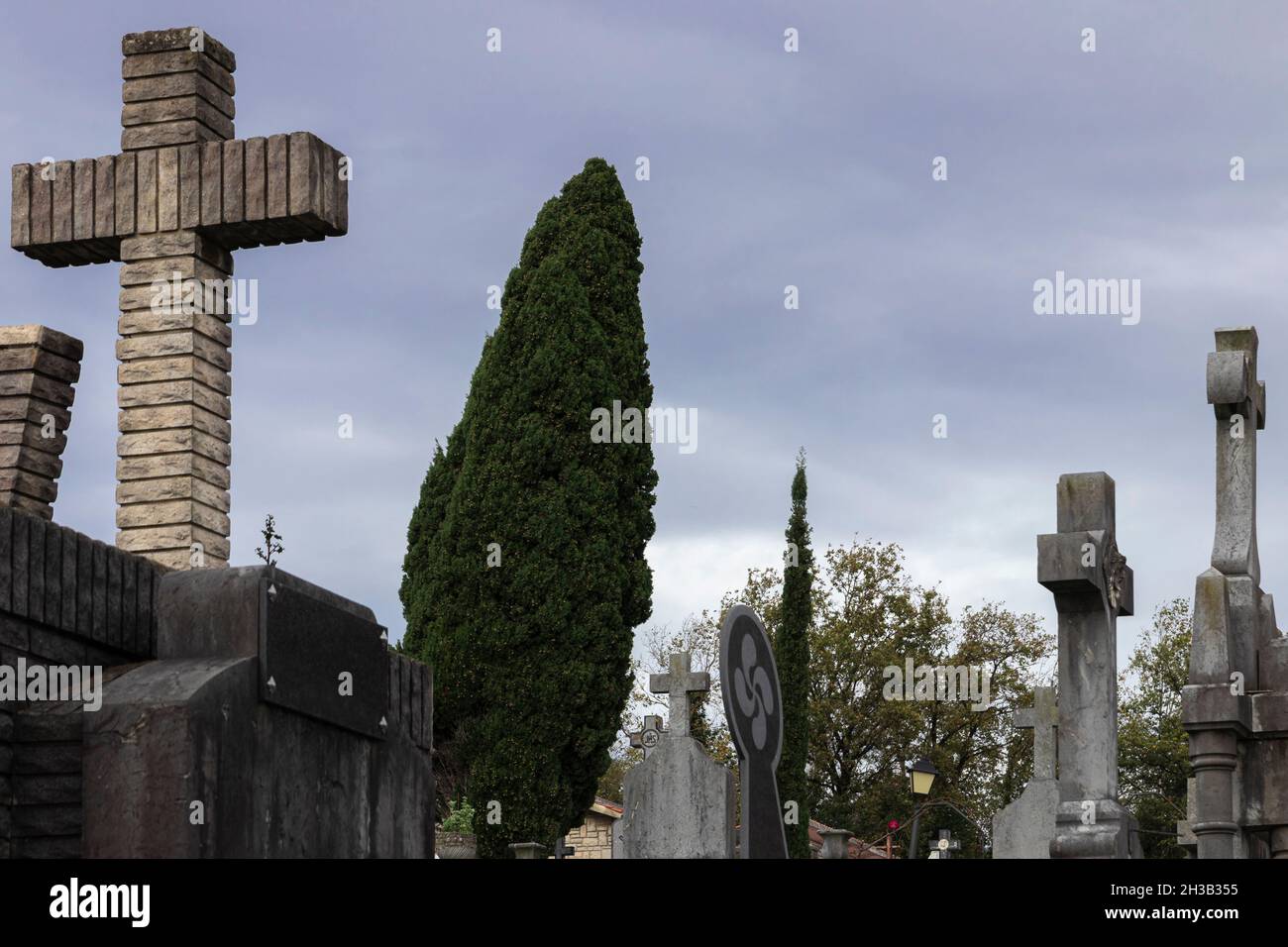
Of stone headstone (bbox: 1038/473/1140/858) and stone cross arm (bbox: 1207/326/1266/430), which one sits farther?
stone cross arm (bbox: 1207/326/1266/430)

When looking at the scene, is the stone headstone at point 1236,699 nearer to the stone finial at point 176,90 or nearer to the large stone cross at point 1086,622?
the large stone cross at point 1086,622

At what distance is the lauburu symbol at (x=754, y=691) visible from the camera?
7.52 m

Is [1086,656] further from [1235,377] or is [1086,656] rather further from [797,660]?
[797,660]

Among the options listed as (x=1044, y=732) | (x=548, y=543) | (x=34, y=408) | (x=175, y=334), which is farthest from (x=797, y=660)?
(x=34, y=408)

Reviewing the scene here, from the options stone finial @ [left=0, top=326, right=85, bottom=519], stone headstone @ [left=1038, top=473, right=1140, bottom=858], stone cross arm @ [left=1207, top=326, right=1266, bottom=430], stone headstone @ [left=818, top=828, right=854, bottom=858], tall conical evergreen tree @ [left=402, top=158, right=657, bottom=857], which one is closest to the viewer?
stone finial @ [left=0, top=326, right=85, bottom=519]

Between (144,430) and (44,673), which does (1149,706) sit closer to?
(144,430)

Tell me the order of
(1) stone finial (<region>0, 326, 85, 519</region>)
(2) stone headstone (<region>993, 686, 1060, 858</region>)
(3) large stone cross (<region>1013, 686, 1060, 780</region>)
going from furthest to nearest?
(3) large stone cross (<region>1013, 686, 1060, 780</region>) < (2) stone headstone (<region>993, 686, 1060, 858</region>) < (1) stone finial (<region>0, 326, 85, 519</region>)

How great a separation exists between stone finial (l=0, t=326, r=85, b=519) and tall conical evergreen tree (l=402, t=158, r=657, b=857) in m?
15.6

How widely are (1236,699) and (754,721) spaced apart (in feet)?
11.2

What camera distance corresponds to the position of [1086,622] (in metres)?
9.88

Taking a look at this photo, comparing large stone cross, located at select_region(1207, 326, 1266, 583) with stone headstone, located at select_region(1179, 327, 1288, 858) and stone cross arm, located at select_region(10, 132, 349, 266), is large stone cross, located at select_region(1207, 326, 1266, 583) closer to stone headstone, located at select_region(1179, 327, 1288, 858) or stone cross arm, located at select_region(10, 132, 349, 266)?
stone headstone, located at select_region(1179, 327, 1288, 858)

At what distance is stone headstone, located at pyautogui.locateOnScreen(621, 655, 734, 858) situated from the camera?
55.9 feet

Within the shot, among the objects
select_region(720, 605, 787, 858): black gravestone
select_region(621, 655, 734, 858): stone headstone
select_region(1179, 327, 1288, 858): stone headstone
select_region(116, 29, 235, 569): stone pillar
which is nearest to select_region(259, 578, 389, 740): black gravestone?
select_region(720, 605, 787, 858): black gravestone

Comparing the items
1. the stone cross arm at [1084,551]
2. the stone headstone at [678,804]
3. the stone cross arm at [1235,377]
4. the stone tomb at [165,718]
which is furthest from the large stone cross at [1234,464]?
the stone headstone at [678,804]
